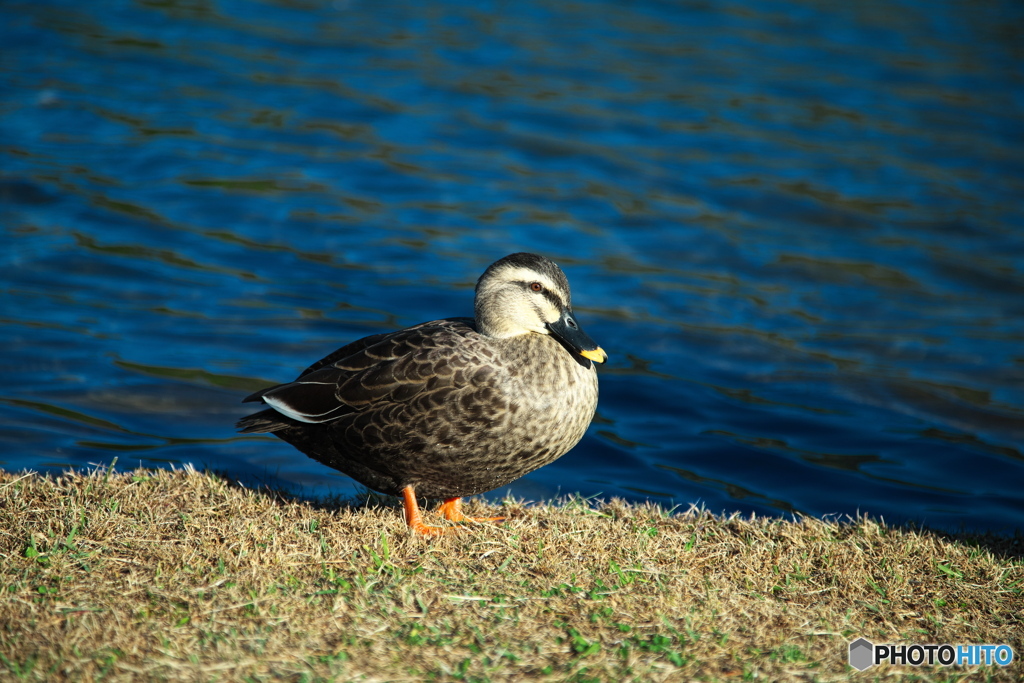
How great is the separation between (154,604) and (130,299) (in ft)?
18.5

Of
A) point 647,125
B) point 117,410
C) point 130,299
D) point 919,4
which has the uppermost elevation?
point 919,4

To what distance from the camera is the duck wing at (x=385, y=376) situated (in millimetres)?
4656

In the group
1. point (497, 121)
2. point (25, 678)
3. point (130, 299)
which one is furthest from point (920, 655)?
point (497, 121)

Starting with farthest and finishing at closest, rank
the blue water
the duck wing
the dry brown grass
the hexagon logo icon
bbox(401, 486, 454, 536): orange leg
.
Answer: the blue water, the duck wing, bbox(401, 486, 454, 536): orange leg, the hexagon logo icon, the dry brown grass

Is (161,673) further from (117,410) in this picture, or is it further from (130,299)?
(130,299)

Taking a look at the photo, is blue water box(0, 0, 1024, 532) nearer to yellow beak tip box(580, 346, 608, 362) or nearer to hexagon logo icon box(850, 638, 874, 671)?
yellow beak tip box(580, 346, 608, 362)

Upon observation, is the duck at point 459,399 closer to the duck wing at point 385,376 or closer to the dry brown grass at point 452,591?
the duck wing at point 385,376

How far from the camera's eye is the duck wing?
4656mm

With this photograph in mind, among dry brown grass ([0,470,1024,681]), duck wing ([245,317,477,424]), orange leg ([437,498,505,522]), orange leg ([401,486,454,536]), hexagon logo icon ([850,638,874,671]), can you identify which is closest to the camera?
dry brown grass ([0,470,1024,681])

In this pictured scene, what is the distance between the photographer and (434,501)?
5.35 meters

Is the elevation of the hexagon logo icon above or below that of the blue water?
below

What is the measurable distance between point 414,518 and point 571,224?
7.11 m

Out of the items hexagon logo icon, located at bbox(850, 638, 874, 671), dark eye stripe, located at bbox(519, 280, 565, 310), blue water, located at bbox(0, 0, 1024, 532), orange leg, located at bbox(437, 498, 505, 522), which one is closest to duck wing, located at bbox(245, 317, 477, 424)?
dark eye stripe, located at bbox(519, 280, 565, 310)

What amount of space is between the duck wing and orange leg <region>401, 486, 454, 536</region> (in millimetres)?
442
